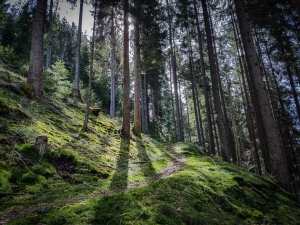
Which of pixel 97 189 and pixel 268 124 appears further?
pixel 268 124

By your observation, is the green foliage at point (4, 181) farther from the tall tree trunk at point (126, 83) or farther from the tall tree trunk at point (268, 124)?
the tall tree trunk at point (268, 124)

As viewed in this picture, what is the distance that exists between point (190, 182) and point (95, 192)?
225cm

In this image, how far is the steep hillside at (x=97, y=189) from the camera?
2.90 metres

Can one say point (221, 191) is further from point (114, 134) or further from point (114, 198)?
point (114, 134)

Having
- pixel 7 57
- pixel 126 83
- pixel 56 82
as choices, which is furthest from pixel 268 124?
pixel 56 82

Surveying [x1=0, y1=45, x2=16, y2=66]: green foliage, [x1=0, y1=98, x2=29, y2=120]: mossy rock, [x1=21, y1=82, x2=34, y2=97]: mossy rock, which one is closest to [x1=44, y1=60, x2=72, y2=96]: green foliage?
[x1=21, y1=82, x2=34, y2=97]: mossy rock

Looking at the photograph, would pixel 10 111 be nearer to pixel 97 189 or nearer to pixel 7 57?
pixel 7 57

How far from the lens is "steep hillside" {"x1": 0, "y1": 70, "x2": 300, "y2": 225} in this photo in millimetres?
2900

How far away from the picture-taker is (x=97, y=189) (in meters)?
4.35

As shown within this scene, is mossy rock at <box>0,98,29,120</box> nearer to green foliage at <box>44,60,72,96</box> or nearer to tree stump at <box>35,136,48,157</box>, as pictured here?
tree stump at <box>35,136,48,157</box>

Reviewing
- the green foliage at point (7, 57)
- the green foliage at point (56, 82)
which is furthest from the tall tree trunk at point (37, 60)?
the green foliage at point (56, 82)

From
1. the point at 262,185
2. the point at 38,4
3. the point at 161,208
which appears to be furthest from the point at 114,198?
the point at 38,4

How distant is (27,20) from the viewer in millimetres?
10422

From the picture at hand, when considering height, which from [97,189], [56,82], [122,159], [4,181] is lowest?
[97,189]
